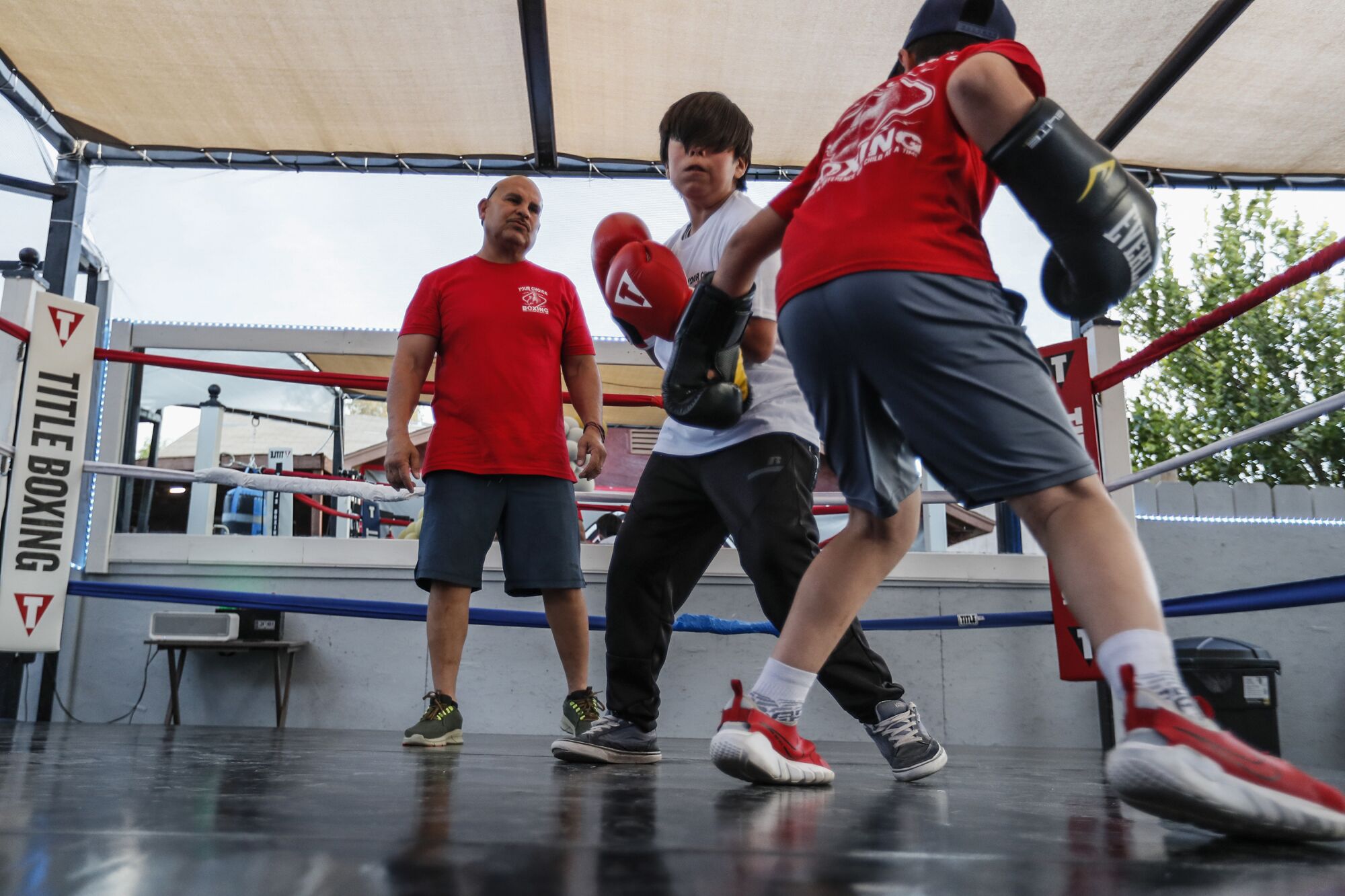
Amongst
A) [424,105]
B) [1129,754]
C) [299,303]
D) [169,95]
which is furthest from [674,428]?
[299,303]

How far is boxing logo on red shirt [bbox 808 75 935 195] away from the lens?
0.95 metres

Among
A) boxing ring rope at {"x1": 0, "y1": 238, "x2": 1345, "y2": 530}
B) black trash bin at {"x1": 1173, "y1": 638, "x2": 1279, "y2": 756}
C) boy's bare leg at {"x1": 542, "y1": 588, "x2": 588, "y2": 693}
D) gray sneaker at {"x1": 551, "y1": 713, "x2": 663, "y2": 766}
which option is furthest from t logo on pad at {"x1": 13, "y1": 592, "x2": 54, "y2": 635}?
black trash bin at {"x1": 1173, "y1": 638, "x2": 1279, "y2": 756}

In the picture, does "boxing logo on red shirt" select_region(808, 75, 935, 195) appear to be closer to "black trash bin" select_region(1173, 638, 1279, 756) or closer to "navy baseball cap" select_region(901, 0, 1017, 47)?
"navy baseball cap" select_region(901, 0, 1017, 47)

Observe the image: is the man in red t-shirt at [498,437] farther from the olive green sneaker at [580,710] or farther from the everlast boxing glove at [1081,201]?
the everlast boxing glove at [1081,201]

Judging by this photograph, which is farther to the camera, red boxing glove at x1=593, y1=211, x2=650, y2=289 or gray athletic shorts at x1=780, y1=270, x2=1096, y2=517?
red boxing glove at x1=593, y1=211, x2=650, y2=289

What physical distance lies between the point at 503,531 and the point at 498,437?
18 centimetres

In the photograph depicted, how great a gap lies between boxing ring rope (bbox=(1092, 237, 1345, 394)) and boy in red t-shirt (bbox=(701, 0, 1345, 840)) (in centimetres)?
74

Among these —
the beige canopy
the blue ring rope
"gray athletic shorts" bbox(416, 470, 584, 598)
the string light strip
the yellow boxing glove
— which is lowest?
the blue ring rope

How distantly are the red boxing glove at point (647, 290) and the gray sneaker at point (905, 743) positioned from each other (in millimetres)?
599

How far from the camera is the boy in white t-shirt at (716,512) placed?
1306 millimetres

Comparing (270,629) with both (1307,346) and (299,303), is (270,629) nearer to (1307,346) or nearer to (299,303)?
(299,303)

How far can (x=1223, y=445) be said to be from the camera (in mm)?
1724

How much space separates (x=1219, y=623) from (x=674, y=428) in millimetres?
2556

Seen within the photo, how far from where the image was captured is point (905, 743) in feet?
4.10
